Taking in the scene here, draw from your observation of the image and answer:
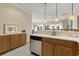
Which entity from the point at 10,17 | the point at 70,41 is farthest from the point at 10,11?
the point at 70,41

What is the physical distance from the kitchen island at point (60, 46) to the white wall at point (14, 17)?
319 centimetres

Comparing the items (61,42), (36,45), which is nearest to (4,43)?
(36,45)

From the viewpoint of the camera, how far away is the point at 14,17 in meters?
7.51

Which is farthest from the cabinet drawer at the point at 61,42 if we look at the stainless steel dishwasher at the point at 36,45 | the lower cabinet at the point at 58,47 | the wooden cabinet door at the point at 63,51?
the stainless steel dishwasher at the point at 36,45

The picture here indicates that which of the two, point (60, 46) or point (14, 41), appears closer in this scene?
point (60, 46)

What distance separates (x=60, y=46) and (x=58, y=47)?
0.30 feet

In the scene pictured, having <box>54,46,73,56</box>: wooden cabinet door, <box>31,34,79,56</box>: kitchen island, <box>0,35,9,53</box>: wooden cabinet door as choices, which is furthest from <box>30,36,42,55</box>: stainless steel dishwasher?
<box>0,35,9,53</box>: wooden cabinet door

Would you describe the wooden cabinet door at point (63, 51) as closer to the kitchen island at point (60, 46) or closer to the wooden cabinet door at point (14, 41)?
the kitchen island at point (60, 46)

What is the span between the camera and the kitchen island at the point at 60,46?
110 inches

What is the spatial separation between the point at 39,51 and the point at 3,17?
307 centimetres

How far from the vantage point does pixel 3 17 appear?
6.37m

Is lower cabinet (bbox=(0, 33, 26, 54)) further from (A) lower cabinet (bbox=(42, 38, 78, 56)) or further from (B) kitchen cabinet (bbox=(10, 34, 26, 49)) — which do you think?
(A) lower cabinet (bbox=(42, 38, 78, 56))

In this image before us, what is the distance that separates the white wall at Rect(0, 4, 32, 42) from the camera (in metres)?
6.31

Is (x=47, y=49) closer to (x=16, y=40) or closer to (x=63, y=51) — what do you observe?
(x=63, y=51)
